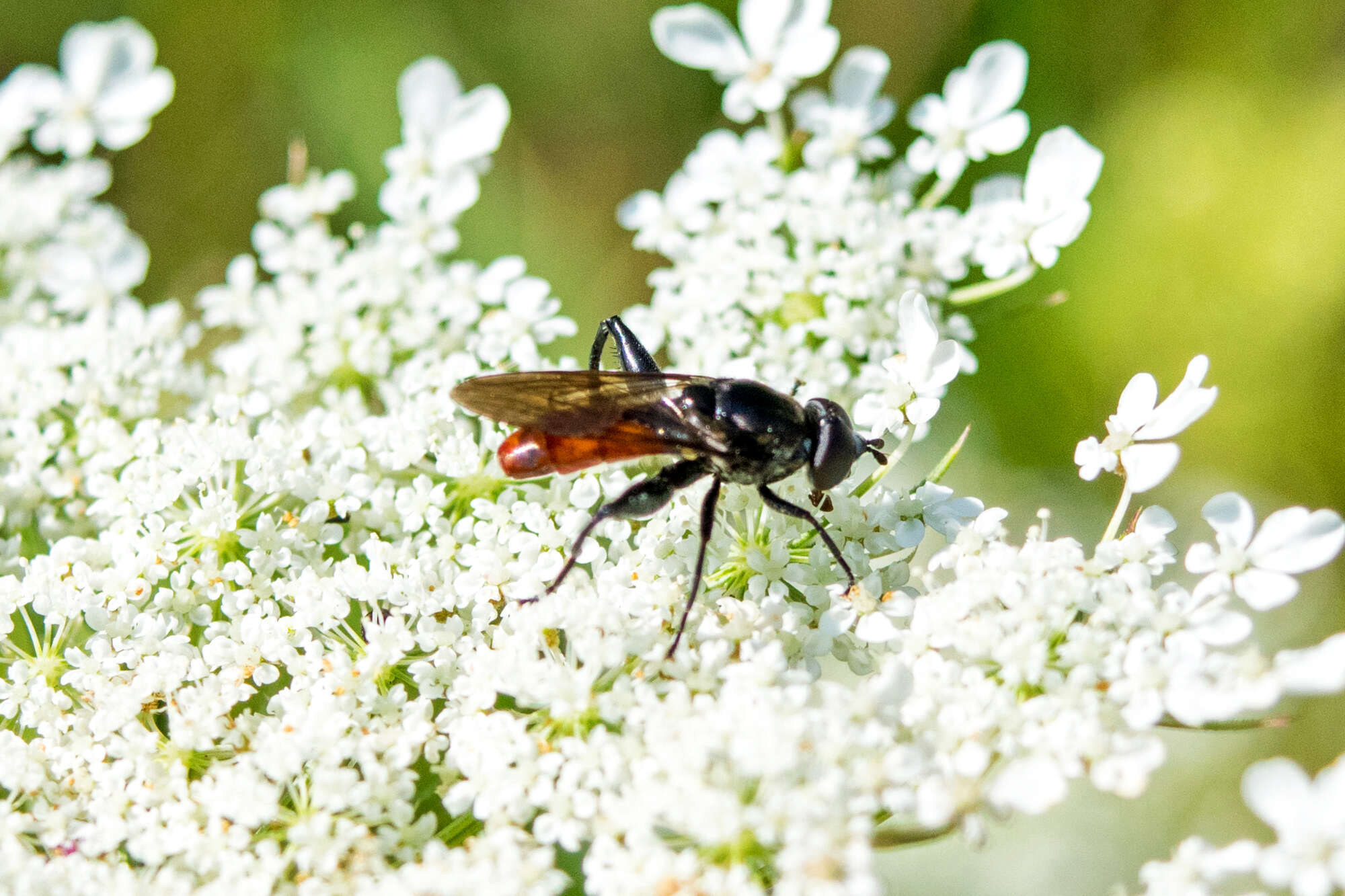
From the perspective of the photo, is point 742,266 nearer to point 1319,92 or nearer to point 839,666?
point 839,666

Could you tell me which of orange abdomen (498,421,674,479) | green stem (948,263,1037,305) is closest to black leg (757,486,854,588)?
orange abdomen (498,421,674,479)

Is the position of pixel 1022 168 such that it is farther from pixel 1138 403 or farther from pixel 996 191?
pixel 1138 403

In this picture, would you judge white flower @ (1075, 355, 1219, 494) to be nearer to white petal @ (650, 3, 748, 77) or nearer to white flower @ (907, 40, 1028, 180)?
white flower @ (907, 40, 1028, 180)

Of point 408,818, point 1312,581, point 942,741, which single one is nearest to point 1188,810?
point 1312,581

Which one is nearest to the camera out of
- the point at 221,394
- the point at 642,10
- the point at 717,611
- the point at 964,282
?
the point at 717,611

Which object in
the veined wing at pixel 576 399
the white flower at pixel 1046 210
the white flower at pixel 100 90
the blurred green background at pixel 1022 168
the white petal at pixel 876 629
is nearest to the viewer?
the white petal at pixel 876 629

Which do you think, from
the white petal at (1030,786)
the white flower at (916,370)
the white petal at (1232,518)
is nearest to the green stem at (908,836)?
the white petal at (1030,786)

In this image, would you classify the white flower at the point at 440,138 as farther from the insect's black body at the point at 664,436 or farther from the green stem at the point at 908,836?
the green stem at the point at 908,836
